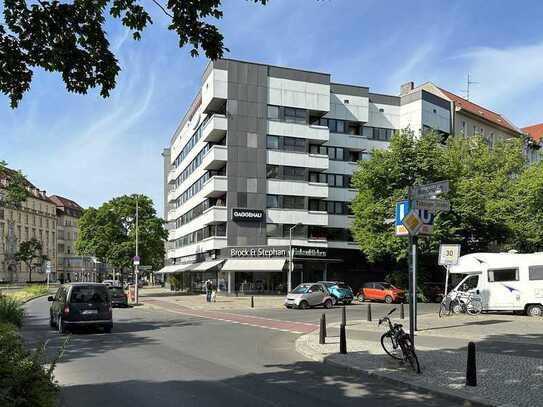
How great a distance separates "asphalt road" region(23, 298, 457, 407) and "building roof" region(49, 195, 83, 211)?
5439 inches

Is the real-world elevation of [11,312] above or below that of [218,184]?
below

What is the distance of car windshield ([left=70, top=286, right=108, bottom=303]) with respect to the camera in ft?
62.3

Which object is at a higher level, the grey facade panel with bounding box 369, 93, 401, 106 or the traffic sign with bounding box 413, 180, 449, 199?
the grey facade panel with bounding box 369, 93, 401, 106

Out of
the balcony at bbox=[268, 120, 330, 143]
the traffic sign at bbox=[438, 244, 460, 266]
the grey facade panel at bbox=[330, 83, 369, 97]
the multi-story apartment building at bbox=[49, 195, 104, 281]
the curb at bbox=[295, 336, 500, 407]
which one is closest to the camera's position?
the curb at bbox=[295, 336, 500, 407]

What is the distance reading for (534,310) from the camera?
25469 mm

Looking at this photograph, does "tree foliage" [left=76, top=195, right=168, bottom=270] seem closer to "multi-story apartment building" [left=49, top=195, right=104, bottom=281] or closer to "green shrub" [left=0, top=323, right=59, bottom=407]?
"green shrub" [left=0, top=323, right=59, bottom=407]

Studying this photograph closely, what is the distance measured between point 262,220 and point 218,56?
46.3 metres

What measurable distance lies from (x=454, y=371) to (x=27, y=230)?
415 ft

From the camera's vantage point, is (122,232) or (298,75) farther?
(122,232)

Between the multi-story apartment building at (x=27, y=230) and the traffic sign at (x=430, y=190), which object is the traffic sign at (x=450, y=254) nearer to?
the traffic sign at (x=430, y=190)

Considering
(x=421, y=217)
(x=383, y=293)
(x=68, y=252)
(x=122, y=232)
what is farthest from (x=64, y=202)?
(x=421, y=217)

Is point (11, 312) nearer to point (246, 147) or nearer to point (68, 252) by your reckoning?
point (246, 147)

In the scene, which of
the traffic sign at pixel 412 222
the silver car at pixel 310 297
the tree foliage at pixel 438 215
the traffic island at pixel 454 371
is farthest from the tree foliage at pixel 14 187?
the tree foliage at pixel 438 215

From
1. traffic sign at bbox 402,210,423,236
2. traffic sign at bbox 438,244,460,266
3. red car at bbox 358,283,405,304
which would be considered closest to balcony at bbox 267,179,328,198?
red car at bbox 358,283,405,304
